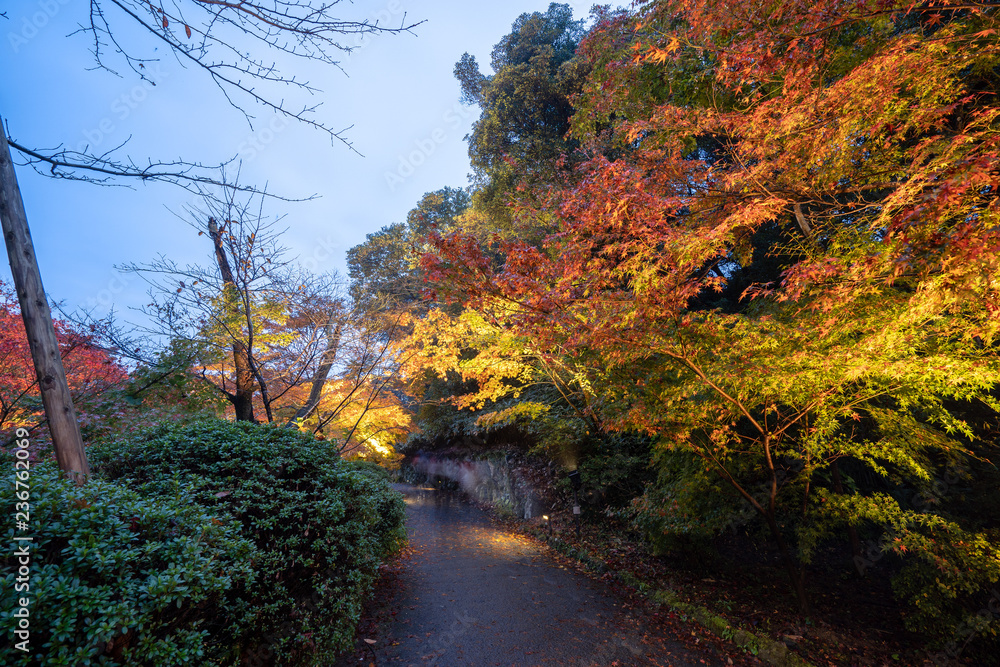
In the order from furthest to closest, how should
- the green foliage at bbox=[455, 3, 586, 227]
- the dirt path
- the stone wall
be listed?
the green foliage at bbox=[455, 3, 586, 227], the stone wall, the dirt path

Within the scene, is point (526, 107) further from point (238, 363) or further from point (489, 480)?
point (489, 480)

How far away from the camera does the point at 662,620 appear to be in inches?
185

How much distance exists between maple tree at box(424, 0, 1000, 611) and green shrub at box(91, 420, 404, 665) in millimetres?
2570

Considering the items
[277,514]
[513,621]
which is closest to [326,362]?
[277,514]

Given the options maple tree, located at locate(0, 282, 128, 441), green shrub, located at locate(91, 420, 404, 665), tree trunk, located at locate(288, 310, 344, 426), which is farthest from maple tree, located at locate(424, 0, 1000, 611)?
maple tree, located at locate(0, 282, 128, 441)

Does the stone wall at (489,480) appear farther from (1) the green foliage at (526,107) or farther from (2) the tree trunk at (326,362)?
(1) the green foliage at (526,107)

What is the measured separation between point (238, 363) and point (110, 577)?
17.2 feet

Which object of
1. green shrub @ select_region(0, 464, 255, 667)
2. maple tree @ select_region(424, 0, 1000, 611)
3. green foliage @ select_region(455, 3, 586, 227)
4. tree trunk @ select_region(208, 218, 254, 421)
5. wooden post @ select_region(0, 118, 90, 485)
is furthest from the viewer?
green foliage @ select_region(455, 3, 586, 227)

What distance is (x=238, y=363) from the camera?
6.29m

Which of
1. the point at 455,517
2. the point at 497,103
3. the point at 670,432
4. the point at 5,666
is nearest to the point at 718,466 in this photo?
the point at 670,432

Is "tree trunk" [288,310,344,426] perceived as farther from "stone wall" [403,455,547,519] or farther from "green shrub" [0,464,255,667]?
"stone wall" [403,455,547,519]

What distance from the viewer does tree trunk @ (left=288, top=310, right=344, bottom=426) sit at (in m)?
6.81

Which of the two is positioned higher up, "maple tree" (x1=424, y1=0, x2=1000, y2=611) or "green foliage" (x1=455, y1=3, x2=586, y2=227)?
"green foliage" (x1=455, y1=3, x2=586, y2=227)

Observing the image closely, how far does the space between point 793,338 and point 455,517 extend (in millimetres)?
Answer: 11161
